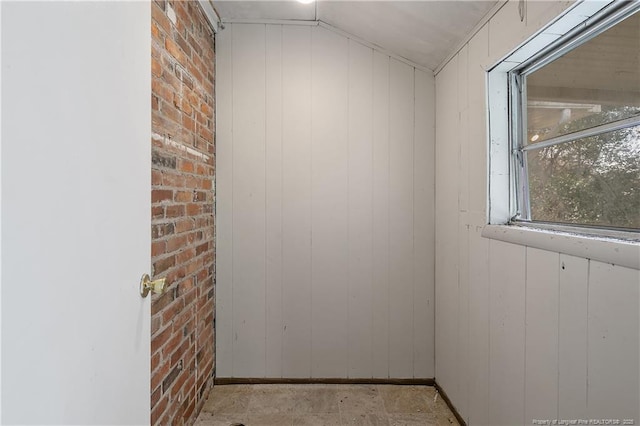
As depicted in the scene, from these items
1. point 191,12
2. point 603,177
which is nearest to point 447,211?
point 603,177

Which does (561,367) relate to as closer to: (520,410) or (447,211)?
(520,410)

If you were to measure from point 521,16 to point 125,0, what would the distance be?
1.44m

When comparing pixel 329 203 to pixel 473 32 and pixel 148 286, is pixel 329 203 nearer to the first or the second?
pixel 473 32

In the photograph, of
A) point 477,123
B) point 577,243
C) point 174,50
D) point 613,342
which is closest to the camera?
point 613,342

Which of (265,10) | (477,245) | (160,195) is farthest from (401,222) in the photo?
(265,10)

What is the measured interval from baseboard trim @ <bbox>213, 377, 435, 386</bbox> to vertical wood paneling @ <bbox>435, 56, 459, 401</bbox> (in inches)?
6.9

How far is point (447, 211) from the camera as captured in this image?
214 cm

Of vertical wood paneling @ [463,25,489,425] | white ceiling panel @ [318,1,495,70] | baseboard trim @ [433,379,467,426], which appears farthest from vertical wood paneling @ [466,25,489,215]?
baseboard trim @ [433,379,467,426]

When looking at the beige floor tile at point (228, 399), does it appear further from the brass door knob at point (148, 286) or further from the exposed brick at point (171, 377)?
the brass door knob at point (148, 286)

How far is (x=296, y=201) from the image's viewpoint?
2.32 meters

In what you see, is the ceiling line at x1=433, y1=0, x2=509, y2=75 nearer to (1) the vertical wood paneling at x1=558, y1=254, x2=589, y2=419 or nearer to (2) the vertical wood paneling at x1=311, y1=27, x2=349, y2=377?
(2) the vertical wood paneling at x1=311, y1=27, x2=349, y2=377

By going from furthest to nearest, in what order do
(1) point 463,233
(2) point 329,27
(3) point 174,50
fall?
(2) point 329,27
(1) point 463,233
(3) point 174,50

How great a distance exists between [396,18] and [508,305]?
5.37ft

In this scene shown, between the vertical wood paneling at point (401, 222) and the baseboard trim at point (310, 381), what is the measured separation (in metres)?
0.05
